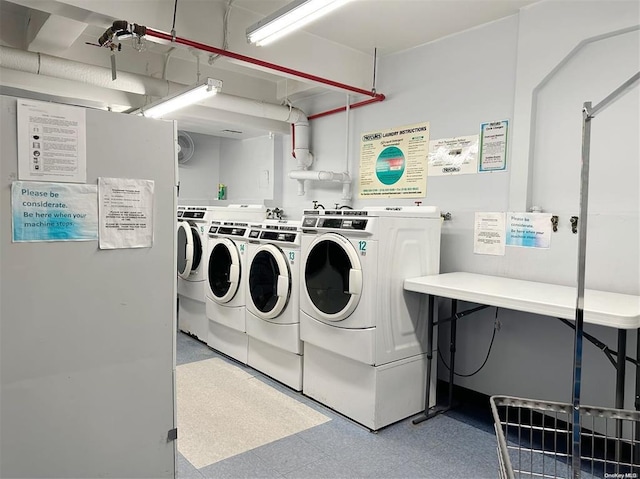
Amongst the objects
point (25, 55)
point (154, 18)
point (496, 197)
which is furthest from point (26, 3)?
point (496, 197)

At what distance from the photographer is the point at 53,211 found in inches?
62.8

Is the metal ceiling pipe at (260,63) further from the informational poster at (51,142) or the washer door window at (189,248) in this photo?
the washer door window at (189,248)

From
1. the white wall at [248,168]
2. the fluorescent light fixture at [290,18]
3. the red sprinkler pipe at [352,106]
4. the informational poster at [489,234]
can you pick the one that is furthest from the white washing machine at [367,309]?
the white wall at [248,168]

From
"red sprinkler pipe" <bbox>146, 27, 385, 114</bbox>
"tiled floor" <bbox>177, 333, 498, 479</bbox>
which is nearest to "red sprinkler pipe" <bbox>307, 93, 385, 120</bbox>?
"red sprinkler pipe" <bbox>146, 27, 385, 114</bbox>

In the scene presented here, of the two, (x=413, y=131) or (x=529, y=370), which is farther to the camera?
(x=413, y=131)

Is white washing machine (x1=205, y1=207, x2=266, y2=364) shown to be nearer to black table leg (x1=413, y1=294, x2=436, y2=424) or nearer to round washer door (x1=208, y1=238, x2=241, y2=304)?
round washer door (x1=208, y1=238, x2=241, y2=304)

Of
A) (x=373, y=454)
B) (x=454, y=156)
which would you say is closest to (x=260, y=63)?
(x=454, y=156)

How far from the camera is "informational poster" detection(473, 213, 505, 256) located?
335 cm

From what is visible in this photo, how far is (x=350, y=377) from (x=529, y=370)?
1.35 m

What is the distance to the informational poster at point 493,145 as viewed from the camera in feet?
11.0

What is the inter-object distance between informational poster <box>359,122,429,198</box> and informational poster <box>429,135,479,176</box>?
95mm

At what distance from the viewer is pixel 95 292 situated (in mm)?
1709

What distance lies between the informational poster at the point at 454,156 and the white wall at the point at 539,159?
6 centimetres

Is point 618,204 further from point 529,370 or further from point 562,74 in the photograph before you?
point 529,370
